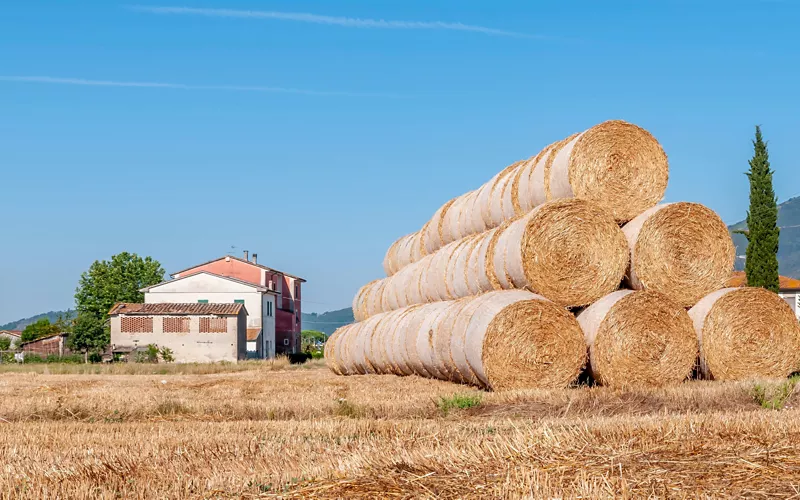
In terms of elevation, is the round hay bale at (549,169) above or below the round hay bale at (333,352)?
above

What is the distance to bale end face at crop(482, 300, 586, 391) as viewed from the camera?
16.3 m

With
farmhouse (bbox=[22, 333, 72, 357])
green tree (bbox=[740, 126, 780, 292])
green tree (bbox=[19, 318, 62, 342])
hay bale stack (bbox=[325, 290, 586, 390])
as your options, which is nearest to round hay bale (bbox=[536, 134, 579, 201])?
hay bale stack (bbox=[325, 290, 586, 390])

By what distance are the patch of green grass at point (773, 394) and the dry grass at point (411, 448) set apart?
0.10m

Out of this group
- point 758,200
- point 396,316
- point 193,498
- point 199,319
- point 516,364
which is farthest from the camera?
point 199,319

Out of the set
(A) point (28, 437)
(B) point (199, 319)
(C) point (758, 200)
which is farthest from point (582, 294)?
(B) point (199, 319)

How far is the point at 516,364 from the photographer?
1644cm

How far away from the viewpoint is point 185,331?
61875 mm

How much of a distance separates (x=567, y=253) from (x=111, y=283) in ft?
278

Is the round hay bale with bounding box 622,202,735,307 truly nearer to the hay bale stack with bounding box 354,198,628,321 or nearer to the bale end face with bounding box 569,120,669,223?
the hay bale stack with bounding box 354,198,628,321

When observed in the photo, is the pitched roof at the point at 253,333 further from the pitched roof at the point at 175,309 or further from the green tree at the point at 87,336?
the green tree at the point at 87,336

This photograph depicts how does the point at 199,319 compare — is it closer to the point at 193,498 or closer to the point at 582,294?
the point at 582,294

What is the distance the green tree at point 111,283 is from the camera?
94.8m

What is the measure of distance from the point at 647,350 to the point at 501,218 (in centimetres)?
491

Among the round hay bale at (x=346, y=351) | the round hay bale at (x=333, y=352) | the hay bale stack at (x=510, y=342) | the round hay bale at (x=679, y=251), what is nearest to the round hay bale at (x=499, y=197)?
the hay bale stack at (x=510, y=342)
